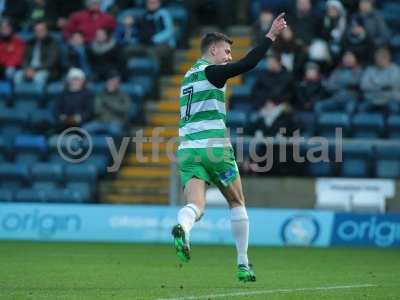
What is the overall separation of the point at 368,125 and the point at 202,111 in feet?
28.3

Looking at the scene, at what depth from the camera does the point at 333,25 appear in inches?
780

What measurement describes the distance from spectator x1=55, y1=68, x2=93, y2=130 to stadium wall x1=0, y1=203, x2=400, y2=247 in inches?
80.6

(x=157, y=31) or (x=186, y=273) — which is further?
(x=157, y=31)

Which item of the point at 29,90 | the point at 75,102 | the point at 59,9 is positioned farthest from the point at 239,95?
the point at 59,9

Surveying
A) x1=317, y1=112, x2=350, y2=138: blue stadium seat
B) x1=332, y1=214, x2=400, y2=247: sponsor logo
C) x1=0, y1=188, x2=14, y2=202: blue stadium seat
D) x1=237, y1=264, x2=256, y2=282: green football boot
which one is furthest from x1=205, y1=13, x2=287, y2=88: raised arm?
x1=0, y1=188, x2=14, y2=202: blue stadium seat

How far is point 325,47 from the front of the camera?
63.8 feet

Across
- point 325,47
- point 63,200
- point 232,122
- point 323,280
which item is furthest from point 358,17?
point 323,280

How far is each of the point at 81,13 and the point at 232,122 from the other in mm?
4831

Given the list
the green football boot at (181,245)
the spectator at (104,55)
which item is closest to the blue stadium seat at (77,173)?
A: the spectator at (104,55)

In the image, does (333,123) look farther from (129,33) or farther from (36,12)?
(36,12)

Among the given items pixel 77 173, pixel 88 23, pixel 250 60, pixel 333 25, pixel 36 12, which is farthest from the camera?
pixel 36 12

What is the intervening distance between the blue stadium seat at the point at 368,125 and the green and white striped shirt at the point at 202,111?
8479 millimetres

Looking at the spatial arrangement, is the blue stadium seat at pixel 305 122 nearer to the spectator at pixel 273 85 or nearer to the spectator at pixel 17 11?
the spectator at pixel 273 85

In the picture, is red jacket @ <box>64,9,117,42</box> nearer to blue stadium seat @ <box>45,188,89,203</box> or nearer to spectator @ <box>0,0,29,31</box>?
spectator @ <box>0,0,29,31</box>
